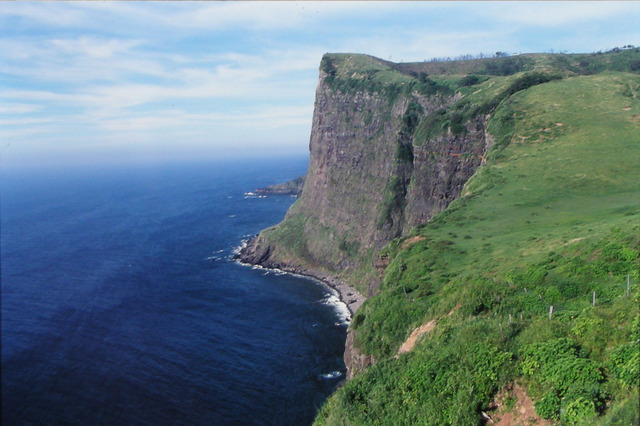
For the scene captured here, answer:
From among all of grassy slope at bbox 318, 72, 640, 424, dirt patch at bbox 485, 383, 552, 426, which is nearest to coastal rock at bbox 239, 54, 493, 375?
grassy slope at bbox 318, 72, 640, 424

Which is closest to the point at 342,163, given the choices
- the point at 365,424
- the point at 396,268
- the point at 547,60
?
the point at 396,268

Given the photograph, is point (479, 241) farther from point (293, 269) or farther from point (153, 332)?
point (293, 269)

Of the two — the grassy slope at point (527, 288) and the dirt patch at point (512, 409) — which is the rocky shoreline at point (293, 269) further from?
the dirt patch at point (512, 409)

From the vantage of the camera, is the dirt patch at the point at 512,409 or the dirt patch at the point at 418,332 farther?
the dirt patch at the point at 418,332

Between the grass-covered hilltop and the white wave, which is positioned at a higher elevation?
the grass-covered hilltop

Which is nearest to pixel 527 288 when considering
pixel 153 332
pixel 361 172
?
pixel 153 332

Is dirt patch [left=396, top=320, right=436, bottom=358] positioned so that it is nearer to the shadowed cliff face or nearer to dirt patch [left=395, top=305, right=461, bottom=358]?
dirt patch [left=395, top=305, right=461, bottom=358]

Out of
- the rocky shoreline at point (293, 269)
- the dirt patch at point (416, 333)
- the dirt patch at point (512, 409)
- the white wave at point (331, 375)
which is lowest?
the white wave at point (331, 375)

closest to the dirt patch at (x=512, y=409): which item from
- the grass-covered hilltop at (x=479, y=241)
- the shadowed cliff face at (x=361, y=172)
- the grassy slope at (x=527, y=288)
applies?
the grass-covered hilltop at (x=479, y=241)
